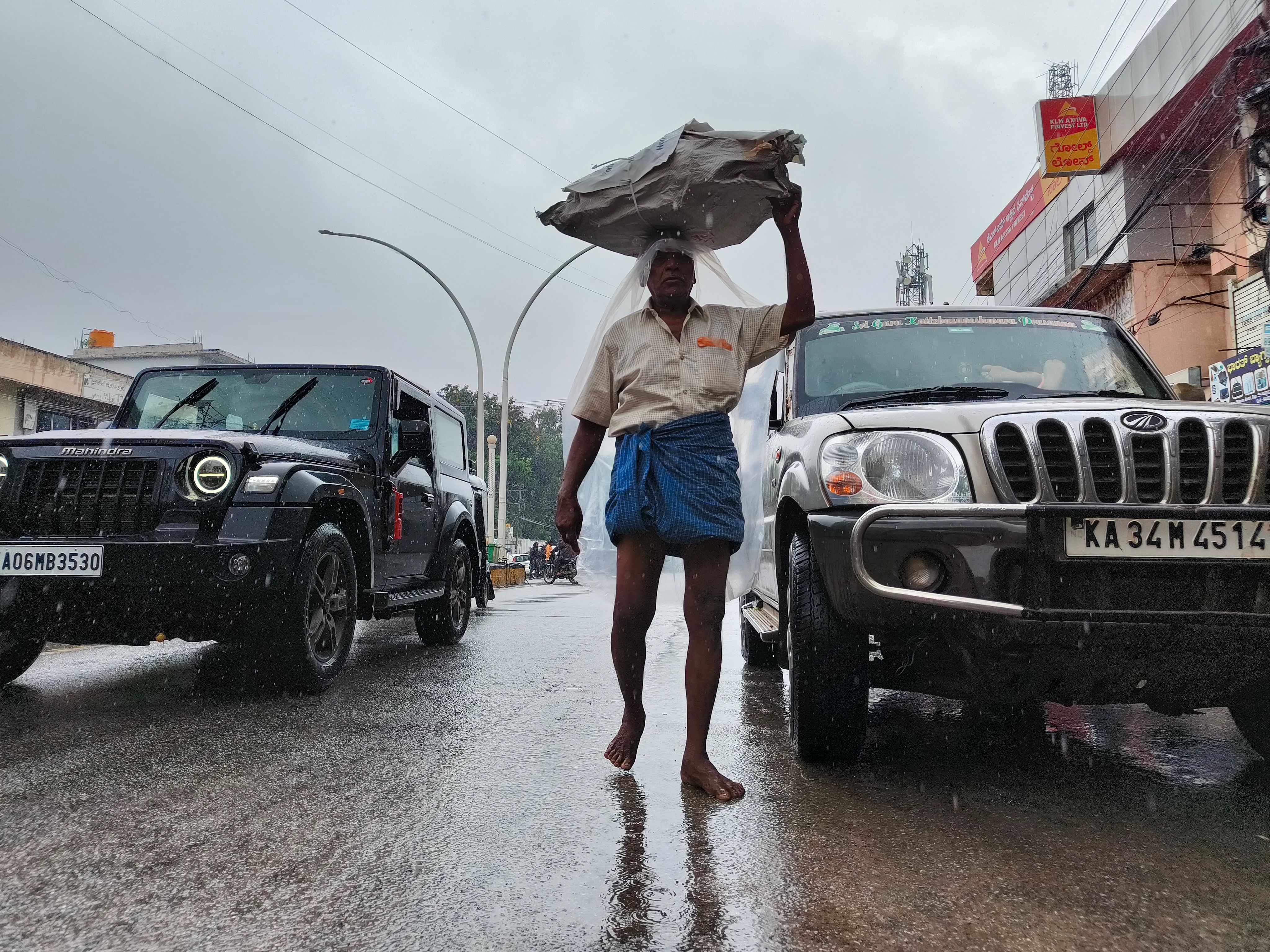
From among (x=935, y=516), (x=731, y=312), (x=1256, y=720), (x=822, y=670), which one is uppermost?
(x=731, y=312)

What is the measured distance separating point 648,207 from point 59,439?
9.96ft

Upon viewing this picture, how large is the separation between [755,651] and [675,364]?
313 centimetres

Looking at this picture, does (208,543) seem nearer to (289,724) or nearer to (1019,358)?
(289,724)

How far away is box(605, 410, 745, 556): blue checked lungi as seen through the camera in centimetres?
302

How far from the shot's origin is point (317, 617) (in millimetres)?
4688

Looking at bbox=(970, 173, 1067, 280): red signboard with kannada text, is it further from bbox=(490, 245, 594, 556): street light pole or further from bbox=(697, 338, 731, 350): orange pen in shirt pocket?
bbox=(697, 338, 731, 350): orange pen in shirt pocket

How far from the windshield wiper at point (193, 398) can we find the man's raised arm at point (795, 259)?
4084mm

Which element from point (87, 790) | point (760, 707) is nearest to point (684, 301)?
point (760, 707)

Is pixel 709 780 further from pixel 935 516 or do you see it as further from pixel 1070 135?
pixel 1070 135

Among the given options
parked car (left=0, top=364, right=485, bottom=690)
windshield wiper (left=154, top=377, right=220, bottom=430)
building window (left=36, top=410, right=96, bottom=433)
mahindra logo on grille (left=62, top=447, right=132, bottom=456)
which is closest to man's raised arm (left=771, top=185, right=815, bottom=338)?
parked car (left=0, top=364, right=485, bottom=690)

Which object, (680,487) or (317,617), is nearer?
(680,487)

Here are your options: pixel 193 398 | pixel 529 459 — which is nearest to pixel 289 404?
pixel 193 398

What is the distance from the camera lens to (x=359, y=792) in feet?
9.37

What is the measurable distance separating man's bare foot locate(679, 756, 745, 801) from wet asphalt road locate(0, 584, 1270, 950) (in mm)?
53
